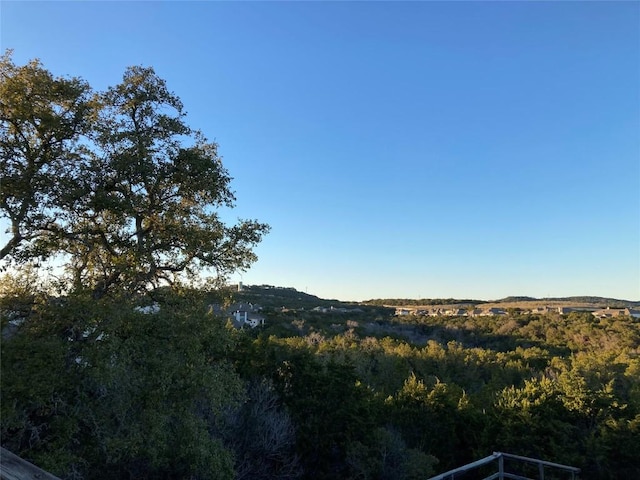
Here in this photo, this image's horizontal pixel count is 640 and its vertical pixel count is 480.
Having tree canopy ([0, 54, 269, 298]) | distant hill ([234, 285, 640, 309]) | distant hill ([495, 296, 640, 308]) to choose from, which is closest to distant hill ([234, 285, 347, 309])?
distant hill ([234, 285, 640, 309])

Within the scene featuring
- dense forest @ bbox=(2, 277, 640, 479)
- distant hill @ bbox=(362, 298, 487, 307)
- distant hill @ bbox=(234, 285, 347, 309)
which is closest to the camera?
dense forest @ bbox=(2, 277, 640, 479)

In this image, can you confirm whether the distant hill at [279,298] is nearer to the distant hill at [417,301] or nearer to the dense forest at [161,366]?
the distant hill at [417,301]

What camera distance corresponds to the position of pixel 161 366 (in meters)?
7.53

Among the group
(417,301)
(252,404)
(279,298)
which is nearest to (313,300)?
(279,298)

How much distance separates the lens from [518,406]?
48.0ft

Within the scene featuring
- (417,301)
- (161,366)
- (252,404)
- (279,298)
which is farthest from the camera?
(417,301)

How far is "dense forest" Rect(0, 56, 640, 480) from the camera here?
7.21m

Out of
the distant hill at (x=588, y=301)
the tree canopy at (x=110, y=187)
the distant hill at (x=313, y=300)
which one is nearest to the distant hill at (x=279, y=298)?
the distant hill at (x=313, y=300)

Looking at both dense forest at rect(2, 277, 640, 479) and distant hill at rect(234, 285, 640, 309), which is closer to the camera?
dense forest at rect(2, 277, 640, 479)

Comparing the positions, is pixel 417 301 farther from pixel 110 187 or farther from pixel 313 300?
pixel 110 187

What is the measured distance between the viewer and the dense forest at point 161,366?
23.7 ft

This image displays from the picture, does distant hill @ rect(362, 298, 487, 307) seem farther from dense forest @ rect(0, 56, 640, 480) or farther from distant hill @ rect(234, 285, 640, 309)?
dense forest @ rect(0, 56, 640, 480)

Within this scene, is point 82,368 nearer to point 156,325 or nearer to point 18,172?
point 156,325

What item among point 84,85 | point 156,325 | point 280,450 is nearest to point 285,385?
point 280,450
